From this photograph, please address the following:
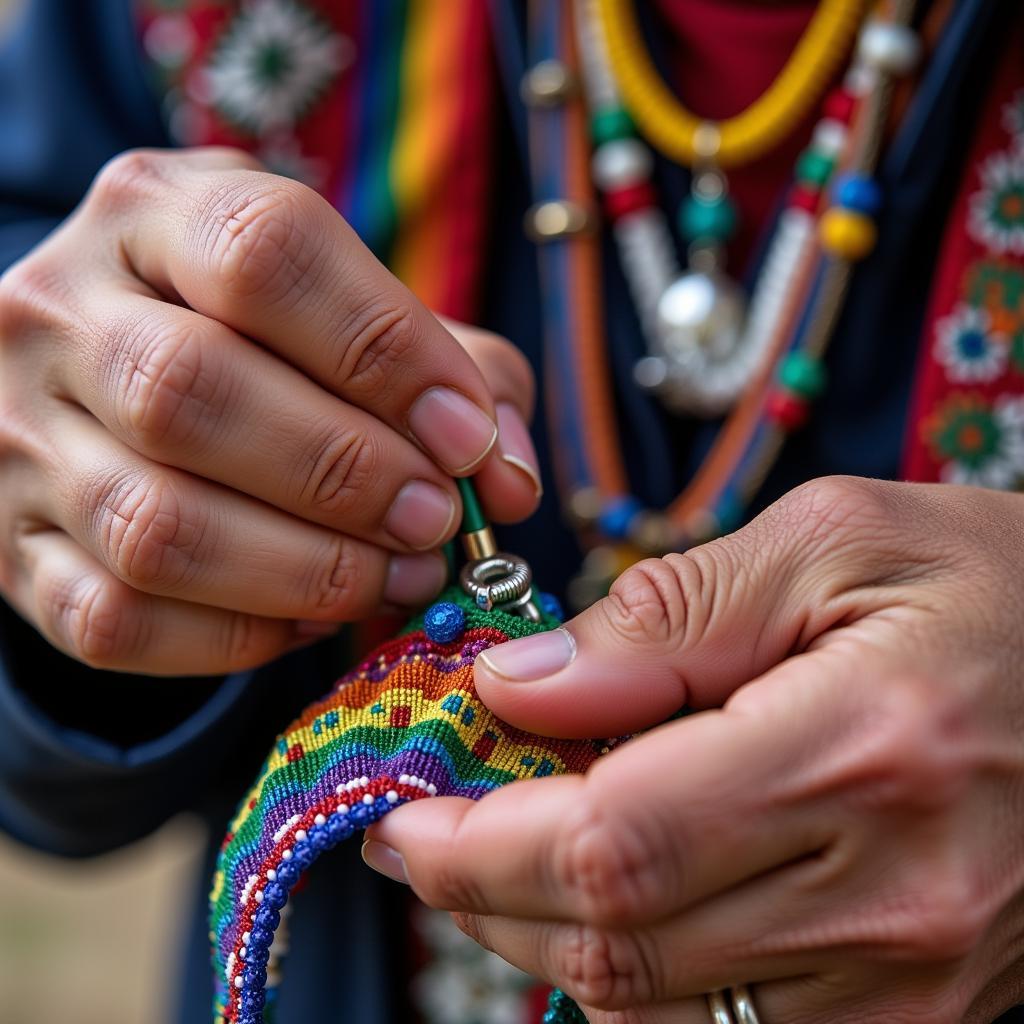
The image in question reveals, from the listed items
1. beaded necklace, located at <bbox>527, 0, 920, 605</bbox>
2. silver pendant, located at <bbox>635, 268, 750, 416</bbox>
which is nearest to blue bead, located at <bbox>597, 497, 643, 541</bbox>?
beaded necklace, located at <bbox>527, 0, 920, 605</bbox>

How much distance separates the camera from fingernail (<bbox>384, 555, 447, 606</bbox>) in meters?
0.62

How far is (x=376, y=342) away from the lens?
1.78ft

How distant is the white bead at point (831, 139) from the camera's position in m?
0.85

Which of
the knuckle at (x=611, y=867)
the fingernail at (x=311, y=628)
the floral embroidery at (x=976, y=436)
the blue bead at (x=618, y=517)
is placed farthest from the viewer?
the blue bead at (x=618, y=517)

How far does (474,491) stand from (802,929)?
0.29 meters

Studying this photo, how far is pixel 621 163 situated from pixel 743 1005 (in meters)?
0.68

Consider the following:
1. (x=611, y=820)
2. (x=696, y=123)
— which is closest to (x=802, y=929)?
Answer: (x=611, y=820)

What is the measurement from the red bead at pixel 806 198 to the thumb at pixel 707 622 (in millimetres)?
419

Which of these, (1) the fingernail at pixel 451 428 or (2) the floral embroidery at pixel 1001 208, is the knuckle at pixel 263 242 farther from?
(2) the floral embroidery at pixel 1001 208

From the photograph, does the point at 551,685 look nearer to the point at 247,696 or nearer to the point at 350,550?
the point at 350,550

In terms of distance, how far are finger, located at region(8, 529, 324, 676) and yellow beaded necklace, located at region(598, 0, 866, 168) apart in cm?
55

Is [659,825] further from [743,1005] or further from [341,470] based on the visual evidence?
[341,470]

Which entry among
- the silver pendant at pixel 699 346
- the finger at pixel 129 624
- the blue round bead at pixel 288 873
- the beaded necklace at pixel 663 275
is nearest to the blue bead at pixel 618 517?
the beaded necklace at pixel 663 275

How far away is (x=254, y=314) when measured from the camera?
1.76 ft
